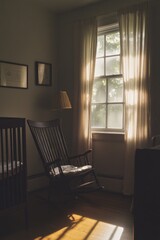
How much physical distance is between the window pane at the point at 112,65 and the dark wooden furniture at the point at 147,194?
2.22 meters

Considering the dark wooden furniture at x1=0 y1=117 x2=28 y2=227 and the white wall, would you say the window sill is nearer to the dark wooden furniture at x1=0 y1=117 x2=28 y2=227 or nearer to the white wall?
the white wall

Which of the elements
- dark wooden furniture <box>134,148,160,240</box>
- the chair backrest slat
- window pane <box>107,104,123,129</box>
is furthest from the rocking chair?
dark wooden furniture <box>134,148,160,240</box>

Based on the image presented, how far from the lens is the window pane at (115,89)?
3.89 meters

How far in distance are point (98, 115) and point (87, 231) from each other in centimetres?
185

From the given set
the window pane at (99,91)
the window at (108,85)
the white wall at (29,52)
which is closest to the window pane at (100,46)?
the window at (108,85)

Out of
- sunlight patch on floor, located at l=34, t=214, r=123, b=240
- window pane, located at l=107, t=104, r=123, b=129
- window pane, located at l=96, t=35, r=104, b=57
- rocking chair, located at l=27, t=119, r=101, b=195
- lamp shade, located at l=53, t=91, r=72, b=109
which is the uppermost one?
window pane, located at l=96, t=35, r=104, b=57

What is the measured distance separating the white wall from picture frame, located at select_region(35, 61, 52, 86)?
0.21 feet

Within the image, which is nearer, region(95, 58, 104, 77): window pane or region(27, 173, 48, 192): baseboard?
region(27, 173, 48, 192): baseboard

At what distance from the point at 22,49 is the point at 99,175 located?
2.08 m

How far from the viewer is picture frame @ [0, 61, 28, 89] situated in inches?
142

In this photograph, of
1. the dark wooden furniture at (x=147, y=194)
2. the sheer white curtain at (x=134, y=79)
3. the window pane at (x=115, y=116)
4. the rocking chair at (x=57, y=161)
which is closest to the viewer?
the dark wooden furniture at (x=147, y=194)

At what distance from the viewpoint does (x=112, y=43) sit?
12.9ft

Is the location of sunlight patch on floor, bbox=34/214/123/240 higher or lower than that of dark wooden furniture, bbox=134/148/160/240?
lower

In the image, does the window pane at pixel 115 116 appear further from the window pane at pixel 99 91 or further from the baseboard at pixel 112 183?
the baseboard at pixel 112 183
